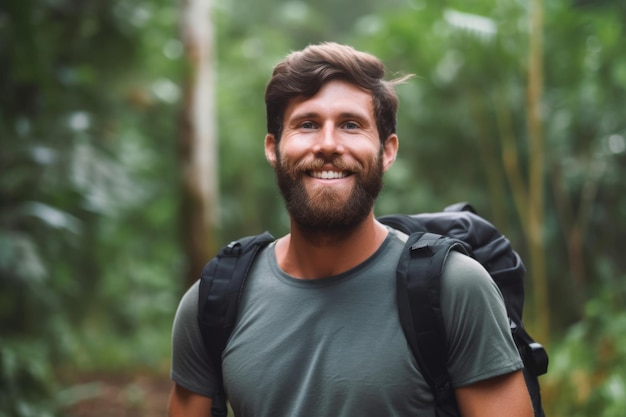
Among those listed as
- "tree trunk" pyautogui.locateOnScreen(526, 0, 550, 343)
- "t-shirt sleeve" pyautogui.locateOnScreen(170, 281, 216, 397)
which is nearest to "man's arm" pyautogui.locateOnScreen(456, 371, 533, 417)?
"t-shirt sleeve" pyautogui.locateOnScreen(170, 281, 216, 397)

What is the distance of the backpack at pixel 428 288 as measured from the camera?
206 centimetres

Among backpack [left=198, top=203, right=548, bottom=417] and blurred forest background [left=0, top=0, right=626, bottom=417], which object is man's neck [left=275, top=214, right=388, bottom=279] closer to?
backpack [left=198, top=203, right=548, bottom=417]

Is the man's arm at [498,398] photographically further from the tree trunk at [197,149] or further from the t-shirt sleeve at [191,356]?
the tree trunk at [197,149]

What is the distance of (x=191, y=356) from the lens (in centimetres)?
243

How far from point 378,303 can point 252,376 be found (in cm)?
42

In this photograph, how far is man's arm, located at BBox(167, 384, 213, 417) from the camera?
2438 mm

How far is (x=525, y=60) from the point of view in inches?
298

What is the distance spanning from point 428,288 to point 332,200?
409mm

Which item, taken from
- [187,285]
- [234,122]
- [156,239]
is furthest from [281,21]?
[187,285]

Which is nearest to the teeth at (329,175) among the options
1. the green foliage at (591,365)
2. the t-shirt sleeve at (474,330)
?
the t-shirt sleeve at (474,330)

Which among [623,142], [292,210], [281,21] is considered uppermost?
[281,21]

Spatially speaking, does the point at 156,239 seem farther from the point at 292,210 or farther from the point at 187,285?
the point at 292,210

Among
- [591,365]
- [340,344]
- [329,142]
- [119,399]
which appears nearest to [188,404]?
[340,344]

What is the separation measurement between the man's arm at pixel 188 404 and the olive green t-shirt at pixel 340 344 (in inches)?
1.3
